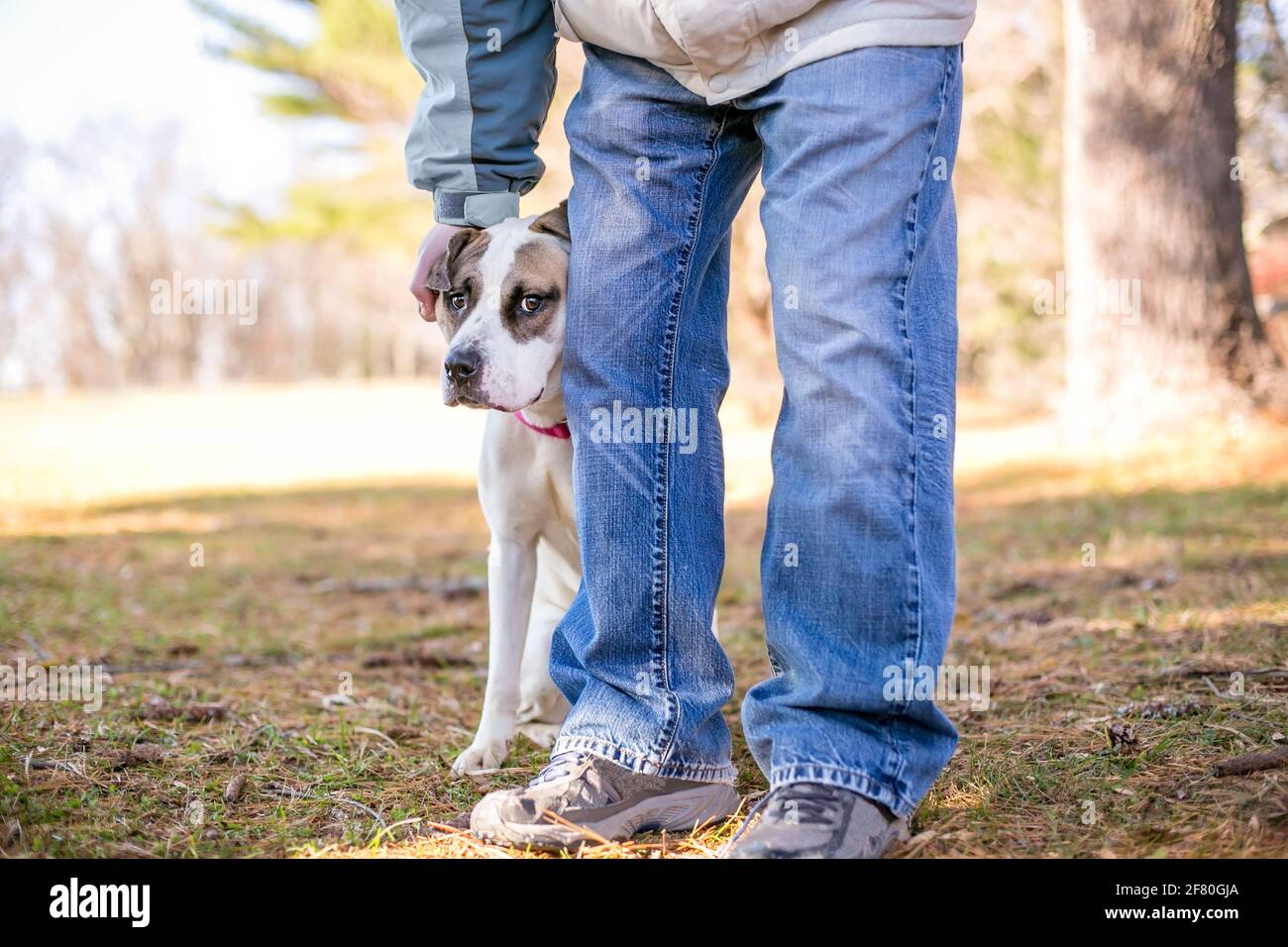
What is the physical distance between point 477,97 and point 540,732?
1422mm

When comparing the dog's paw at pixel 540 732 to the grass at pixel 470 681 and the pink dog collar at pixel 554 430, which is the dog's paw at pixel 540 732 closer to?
the grass at pixel 470 681

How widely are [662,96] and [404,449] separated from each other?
35.7ft

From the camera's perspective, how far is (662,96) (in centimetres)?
194

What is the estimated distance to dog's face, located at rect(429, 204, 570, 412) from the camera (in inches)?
89.0

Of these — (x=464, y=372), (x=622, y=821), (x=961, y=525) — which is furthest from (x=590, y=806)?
(x=961, y=525)

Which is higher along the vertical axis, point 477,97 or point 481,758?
point 477,97

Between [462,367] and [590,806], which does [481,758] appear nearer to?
[590,806]

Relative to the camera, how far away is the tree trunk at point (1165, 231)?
5.76 metres

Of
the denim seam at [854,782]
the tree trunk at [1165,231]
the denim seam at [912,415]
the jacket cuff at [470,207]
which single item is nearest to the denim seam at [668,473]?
the denim seam at [854,782]

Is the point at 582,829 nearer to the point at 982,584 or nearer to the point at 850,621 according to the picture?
the point at 850,621

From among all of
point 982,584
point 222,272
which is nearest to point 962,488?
point 982,584

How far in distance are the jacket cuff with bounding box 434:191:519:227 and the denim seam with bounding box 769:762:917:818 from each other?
1.25 m

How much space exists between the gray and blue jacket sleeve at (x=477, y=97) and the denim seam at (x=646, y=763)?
1.07 m

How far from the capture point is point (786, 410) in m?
1.83
